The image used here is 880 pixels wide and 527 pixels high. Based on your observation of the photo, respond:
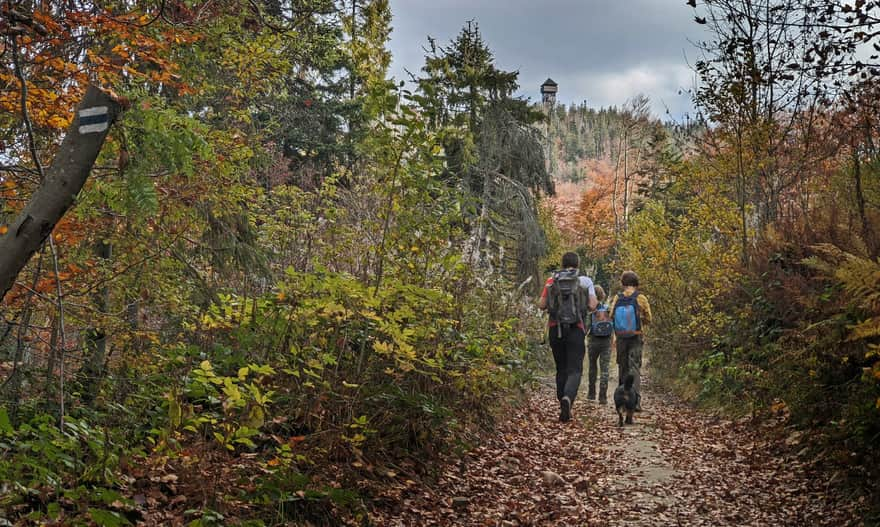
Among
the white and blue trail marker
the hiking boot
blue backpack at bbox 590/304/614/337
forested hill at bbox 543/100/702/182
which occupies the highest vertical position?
forested hill at bbox 543/100/702/182

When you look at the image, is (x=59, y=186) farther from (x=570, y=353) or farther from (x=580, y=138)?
(x=580, y=138)

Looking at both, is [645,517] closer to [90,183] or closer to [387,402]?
[387,402]

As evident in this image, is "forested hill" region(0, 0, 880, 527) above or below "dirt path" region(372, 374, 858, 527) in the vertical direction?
above

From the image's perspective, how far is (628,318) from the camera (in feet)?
32.3

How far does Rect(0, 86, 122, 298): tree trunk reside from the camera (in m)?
2.39

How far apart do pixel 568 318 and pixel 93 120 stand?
6.90 meters

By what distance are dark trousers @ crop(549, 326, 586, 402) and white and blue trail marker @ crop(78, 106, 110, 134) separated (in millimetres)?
6946

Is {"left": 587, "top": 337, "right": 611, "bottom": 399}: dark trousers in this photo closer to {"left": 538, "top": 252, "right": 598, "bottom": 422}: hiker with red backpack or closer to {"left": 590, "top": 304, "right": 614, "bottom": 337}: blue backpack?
{"left": 590, "top": 304, "right": 614, "bottom": 337}: blue backpack

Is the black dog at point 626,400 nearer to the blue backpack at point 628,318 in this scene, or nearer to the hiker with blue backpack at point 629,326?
the hiker with blue backpack at point 629,326

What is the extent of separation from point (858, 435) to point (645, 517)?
158 cm

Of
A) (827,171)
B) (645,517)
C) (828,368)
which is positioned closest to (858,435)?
(828,368)

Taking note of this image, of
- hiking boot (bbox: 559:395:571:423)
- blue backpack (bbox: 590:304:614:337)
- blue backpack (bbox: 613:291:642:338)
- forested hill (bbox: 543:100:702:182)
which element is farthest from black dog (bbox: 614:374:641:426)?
forested hill (bbox: 543:100:702:182)

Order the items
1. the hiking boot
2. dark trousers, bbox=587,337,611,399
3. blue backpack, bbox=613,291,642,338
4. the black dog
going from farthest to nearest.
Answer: dark trousers, bbox=587,337,611,399 < blue backpack, bbox=613,291,642,338 < the black dog < the hiking boot

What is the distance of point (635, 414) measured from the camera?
1021 cm
